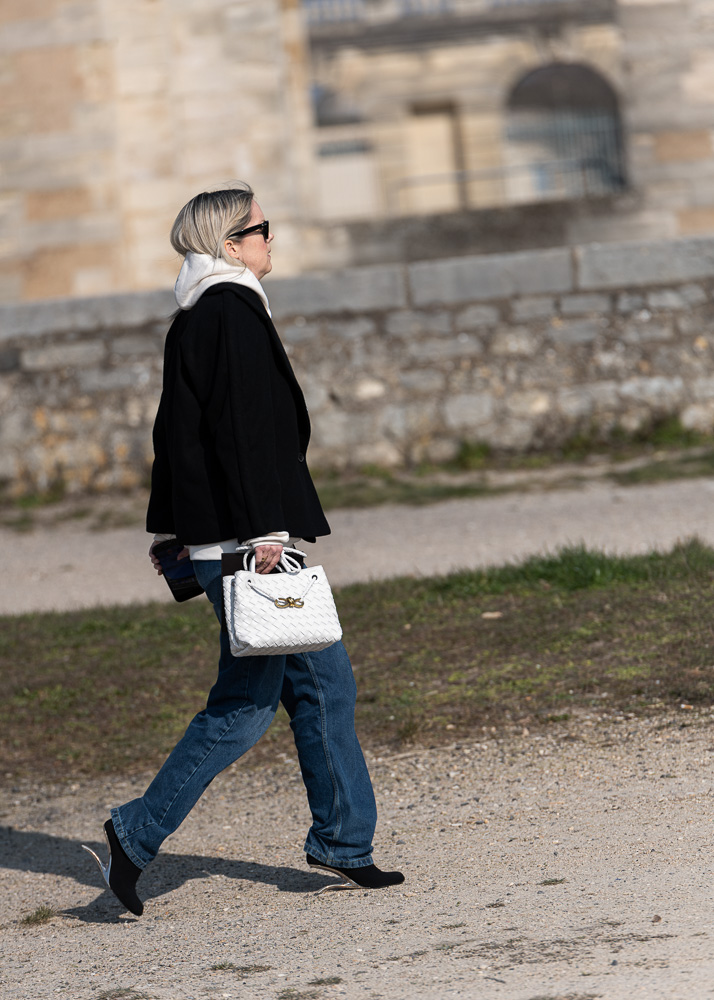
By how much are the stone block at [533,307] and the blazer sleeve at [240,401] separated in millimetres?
5976

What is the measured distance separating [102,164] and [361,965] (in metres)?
11.4

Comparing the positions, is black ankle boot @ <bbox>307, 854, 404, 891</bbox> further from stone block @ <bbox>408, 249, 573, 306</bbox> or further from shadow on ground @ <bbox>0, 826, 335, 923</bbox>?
stone block @ <bbox>408, 249, 573, 306</bbox>

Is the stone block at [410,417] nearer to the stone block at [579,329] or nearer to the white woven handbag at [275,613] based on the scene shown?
the stone block at [579,329]

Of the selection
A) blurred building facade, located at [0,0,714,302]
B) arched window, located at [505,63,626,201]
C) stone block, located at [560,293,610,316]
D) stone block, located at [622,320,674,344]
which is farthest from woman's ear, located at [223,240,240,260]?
arched window, located at [505,63,626,201]

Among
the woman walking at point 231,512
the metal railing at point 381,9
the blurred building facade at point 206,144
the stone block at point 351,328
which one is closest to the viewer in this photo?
the woman walking at point 231,512

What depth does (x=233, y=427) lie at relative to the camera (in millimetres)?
2867

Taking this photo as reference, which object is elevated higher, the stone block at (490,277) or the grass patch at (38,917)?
the stone block at (490,277)

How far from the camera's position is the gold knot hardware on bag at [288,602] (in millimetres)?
2783

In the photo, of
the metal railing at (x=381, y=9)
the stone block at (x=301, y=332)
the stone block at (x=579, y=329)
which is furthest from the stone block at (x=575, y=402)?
the metal railing at (x=381, y=9)

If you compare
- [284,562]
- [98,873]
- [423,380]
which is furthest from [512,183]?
[284,562]

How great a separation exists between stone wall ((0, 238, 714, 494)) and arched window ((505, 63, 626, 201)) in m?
21.2

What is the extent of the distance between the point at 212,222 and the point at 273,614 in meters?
0.99

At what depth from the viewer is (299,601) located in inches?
110

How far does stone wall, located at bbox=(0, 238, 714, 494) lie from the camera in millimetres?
8688
